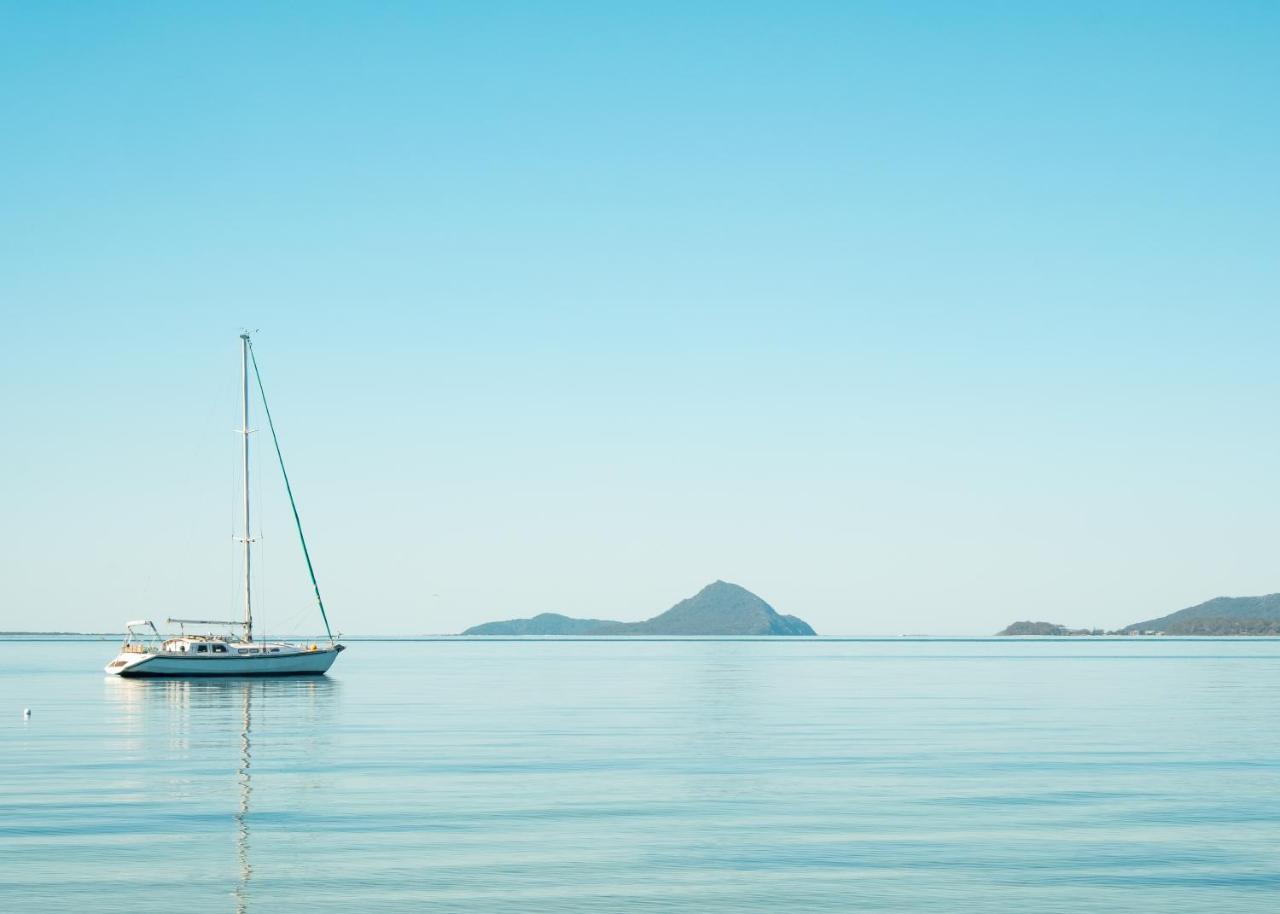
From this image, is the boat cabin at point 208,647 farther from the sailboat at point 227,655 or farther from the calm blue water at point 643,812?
the calm blue water at point 643,812

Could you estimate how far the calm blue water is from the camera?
26.7 meters

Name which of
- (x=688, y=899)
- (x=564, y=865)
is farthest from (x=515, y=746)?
(x=688, y=899)

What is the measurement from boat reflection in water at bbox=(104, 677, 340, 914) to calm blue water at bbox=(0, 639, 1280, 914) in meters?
0.24

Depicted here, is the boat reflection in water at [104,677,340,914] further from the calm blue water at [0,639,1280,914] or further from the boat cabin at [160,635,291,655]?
the boat cabin at [160,635,291,655]

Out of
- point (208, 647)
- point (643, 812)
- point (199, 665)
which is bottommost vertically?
point (643, 812)

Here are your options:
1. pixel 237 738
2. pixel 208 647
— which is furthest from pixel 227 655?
pixel 237 738

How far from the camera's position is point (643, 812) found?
36.4 metres

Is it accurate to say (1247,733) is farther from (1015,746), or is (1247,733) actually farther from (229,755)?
(229,755)

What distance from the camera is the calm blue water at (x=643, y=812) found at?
2667 centimetres

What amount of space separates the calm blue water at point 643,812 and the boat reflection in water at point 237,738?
0.79 feet

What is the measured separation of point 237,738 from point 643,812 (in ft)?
95.5

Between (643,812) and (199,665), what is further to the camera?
(199,665)

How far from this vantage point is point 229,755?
172ft

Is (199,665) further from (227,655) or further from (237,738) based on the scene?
(237,738)
